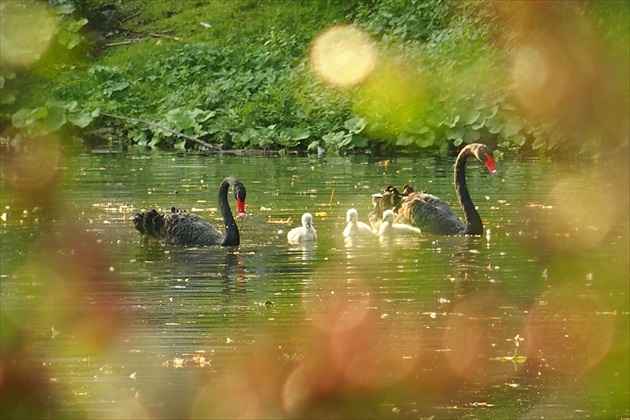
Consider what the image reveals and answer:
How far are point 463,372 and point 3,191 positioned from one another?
10530 mm

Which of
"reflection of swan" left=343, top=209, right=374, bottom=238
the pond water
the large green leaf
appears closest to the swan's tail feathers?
the pond water

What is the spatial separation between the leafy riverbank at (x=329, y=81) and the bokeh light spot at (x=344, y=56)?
6 centimetres

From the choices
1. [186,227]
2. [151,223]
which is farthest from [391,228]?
[151,223]

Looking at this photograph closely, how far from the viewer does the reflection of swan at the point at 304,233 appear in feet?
44.4

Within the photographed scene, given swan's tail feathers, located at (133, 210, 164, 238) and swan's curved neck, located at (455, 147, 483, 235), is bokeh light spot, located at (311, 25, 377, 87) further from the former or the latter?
swan's tail feathers, located at (133, 210, 164, 238)

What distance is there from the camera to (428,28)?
26438mm

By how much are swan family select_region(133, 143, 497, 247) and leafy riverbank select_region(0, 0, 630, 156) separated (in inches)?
158

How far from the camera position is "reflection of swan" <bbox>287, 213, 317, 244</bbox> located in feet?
44.4

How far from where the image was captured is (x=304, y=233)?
532 inches

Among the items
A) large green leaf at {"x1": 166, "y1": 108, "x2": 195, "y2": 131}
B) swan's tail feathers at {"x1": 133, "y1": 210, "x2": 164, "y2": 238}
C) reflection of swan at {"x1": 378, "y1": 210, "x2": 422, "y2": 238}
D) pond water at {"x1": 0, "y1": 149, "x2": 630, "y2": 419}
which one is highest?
large green leaf at {"x1": 166, "y1": 108, "x2": 195, "y2": 131}

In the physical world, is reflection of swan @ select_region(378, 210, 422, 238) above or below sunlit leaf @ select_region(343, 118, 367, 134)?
below

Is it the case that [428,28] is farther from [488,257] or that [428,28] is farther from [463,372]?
[463,372]

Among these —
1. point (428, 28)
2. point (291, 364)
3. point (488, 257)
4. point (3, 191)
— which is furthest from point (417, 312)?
point (428, 28)

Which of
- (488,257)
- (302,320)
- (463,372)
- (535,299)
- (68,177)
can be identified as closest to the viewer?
(463,372)
